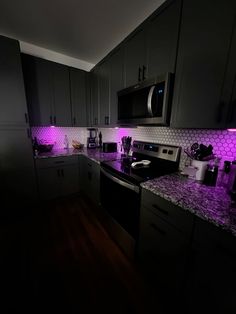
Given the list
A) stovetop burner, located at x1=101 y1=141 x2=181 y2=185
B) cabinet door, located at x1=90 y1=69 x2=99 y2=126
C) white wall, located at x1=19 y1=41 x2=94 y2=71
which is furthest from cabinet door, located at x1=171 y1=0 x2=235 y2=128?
white wall, located at x1=19 y1=41 x2=94 y2=71

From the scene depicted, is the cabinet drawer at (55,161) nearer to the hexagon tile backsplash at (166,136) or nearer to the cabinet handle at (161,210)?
the hexagon tile backsplash at (166,136)

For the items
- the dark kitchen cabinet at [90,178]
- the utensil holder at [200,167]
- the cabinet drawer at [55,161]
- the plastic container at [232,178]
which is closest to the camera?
the plastic container at [232,178]

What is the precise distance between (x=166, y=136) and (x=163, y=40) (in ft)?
3.14

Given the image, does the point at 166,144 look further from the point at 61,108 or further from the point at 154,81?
the point at 61,108

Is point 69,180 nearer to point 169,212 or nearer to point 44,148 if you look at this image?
point 44,148

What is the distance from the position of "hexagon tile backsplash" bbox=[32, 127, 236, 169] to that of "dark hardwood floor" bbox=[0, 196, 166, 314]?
1300mm

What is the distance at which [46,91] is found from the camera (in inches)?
91.3

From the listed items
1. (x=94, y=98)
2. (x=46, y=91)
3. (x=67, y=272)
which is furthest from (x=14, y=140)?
(x=67, y=272)

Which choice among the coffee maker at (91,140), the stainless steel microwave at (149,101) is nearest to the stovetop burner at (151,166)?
the stainless steel microwave at (149,101)

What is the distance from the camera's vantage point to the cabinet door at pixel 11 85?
174 cm

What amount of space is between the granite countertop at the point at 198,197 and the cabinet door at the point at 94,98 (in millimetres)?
1900

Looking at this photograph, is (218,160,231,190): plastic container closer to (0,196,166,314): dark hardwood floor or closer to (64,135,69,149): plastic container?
(0,196,166,314): dark hardwood floor

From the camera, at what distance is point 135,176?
1.32 metres

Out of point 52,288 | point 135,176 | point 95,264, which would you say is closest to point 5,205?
point 52,288
